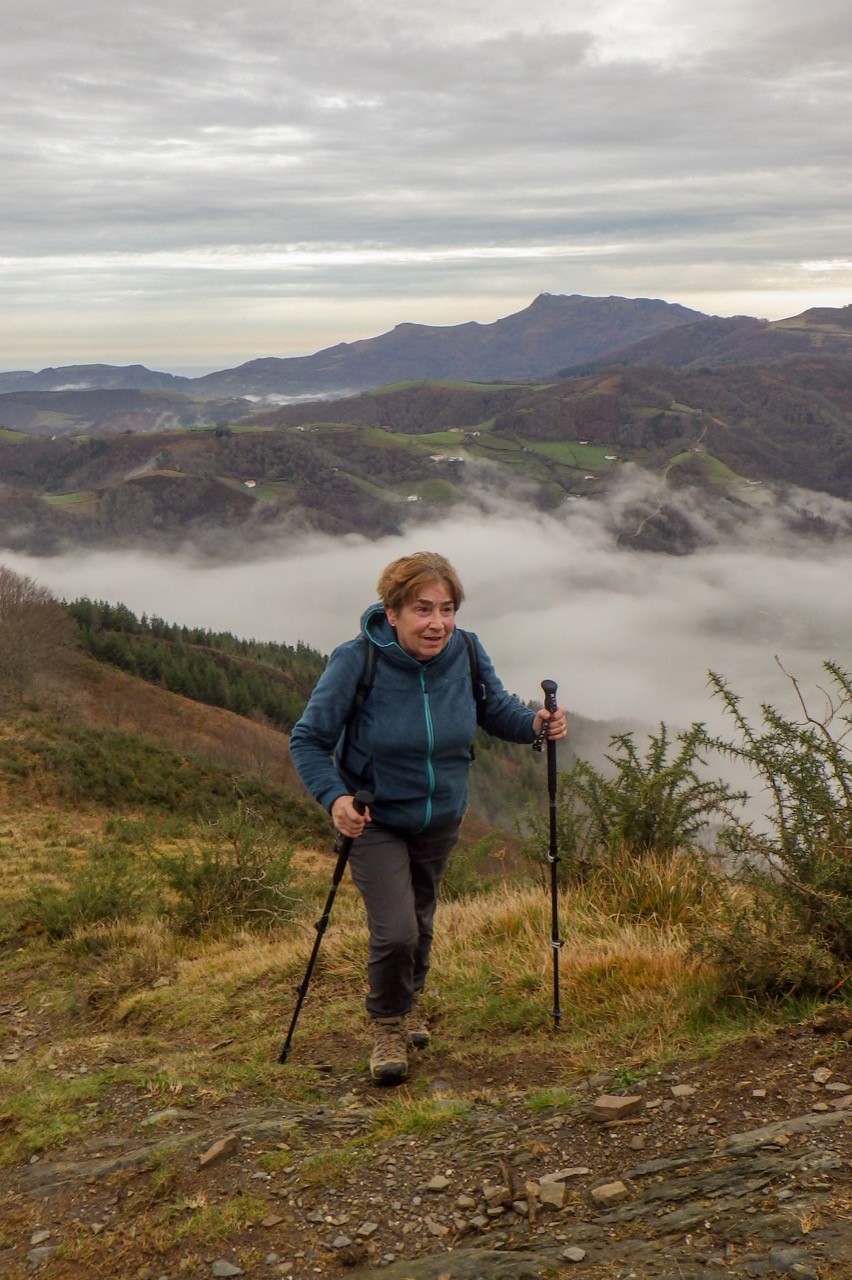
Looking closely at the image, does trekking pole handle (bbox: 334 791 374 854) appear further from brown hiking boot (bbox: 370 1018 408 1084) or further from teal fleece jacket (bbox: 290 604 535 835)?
brown hiking boot (bbox: 370 1018 408 1084)

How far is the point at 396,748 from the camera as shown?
411 centimetres

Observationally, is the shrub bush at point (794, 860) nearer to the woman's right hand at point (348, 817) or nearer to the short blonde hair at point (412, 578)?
the short blonde hair at point (412, 578)

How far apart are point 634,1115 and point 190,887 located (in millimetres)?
4597

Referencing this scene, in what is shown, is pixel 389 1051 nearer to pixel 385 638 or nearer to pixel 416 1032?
pixel 416 1032

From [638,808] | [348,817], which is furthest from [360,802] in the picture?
[638,808]

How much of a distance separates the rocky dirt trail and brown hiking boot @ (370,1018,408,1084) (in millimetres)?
226

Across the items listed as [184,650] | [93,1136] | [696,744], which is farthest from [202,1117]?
[184,650]

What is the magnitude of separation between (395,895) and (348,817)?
0.52 m

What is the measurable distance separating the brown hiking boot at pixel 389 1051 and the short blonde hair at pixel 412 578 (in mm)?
1889

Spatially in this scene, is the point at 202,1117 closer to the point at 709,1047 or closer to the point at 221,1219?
the point at 221,1219

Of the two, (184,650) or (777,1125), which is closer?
(777,1125)

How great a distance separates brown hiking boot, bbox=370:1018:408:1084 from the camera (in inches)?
166

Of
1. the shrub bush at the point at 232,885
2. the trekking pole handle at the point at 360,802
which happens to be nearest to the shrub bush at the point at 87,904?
the shrub bush at the point at 232,885

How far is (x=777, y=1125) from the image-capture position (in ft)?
10.5
